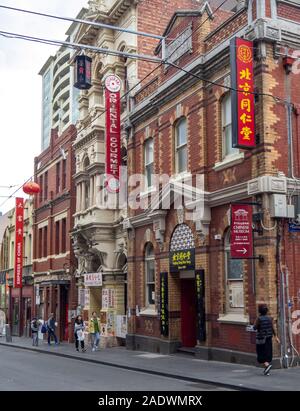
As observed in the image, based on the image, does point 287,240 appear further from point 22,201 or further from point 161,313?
point 22,201

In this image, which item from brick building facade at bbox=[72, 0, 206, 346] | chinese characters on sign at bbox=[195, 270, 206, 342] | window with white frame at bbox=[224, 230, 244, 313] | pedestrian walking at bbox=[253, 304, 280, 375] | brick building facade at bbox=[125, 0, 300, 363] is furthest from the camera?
brick building facade at bbox=[72, 0, 206, 346]

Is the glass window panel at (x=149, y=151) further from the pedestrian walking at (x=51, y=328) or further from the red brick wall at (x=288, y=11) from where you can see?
the pedestrian walking at (x=51, y=328)

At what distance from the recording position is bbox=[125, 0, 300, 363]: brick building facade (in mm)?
16469

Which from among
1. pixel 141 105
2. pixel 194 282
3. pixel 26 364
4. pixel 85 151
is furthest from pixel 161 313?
pixel 85 151

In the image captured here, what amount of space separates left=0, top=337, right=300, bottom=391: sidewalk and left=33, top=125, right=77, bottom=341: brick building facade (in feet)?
32.3

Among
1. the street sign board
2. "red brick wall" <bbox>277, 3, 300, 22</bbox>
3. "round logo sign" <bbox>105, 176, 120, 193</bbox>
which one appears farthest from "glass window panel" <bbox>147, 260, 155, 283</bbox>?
"red brick wall" <bbox>277, 3, 300, 22</bbox>

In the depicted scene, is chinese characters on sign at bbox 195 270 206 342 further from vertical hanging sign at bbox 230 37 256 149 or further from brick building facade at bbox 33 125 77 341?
brick building facade at bbox 33 125 77 341

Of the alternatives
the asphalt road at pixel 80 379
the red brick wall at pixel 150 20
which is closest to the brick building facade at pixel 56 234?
the red brick wall at pixel 150 20

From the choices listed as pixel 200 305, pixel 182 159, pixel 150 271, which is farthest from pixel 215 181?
pixel 150 271

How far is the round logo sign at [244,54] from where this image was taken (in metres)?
16.6

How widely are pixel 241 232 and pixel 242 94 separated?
386 cm

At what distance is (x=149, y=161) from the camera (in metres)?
24.0

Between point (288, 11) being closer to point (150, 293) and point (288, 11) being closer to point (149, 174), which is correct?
point (149, 174)

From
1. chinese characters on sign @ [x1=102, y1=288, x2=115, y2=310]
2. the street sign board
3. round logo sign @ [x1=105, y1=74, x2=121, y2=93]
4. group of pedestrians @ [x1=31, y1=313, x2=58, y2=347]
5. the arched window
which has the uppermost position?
round logo sign @ [x1=105, y1=74, x2=121, y2=93]
